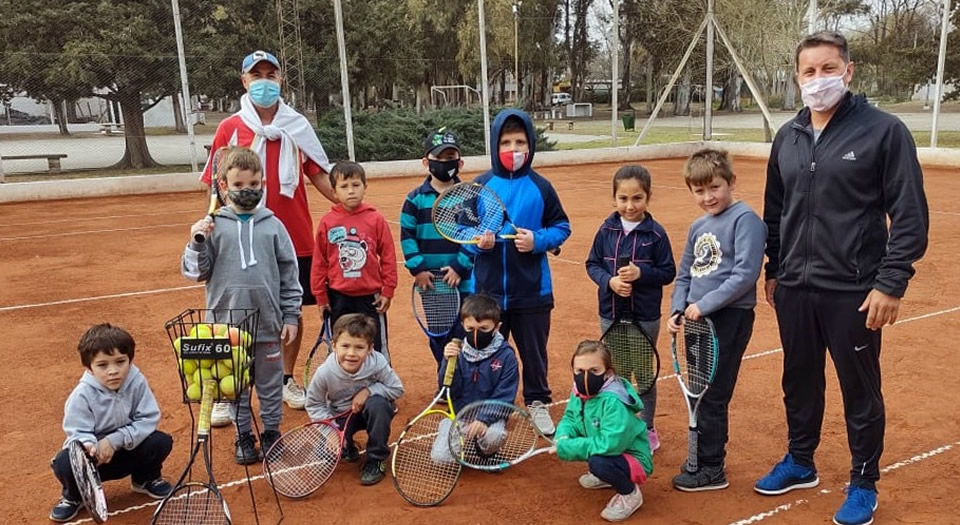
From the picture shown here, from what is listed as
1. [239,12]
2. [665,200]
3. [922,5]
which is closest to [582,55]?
[922,5]

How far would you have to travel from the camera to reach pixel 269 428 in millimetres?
4637

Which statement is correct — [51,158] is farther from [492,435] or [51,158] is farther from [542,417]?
[492,435]

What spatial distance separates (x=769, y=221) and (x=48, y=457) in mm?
4362

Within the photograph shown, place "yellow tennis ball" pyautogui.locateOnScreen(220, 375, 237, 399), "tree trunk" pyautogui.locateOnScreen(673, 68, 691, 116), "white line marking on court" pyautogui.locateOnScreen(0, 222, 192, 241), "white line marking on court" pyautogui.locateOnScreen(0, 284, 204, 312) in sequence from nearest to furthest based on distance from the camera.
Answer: "yellow tennis ball" pyautogui.locateOnScreen(220, 375, 237, 399) → "white line marking on court" pyautogui.locateOnScreen(0, 284, 204, 312) → "white line marking on court" pyautogui.locateOnScreen(0, 222, 192, 241) → "tree trunk" pyautogui.locateOnScreen(673, 68, 691, 116)

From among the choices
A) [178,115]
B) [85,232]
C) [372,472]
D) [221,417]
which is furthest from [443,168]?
[178,115]

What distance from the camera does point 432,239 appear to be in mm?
5156

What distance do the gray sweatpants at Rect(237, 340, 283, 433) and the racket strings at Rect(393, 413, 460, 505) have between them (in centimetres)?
77

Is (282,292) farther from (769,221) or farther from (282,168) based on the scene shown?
(769,221)

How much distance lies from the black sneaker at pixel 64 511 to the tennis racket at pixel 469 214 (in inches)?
94.1

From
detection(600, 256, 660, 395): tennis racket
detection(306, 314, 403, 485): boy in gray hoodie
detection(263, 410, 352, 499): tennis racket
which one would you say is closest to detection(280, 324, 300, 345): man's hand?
detection(306, 314, 403, 485): boy in gray hoodie

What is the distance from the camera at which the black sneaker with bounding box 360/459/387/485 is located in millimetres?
4346

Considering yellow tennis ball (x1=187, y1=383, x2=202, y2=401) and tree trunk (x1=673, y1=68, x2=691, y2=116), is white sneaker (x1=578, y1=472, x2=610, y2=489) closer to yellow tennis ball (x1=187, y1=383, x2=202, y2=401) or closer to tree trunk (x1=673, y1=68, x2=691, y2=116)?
yellow tennis ball (x1=187, y1=383, x2=202, y2=401)

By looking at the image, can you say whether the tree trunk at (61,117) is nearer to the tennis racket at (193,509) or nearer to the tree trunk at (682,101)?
the tennis racket at (193,509)

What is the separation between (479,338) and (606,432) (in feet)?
3.00
